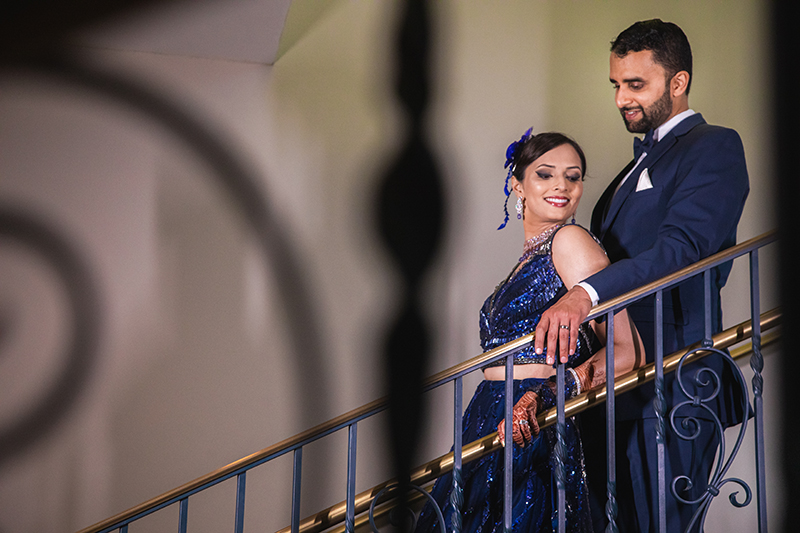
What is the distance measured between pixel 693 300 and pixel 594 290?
1.38ft

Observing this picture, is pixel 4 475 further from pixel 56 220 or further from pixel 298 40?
pixel 298 40

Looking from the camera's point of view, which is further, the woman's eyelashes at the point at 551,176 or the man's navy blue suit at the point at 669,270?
the woman's eyelashes at the point at 551,176

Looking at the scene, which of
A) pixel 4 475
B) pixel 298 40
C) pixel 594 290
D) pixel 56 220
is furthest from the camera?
pixel 298 40

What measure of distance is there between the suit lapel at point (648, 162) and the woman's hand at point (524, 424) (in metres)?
0.66

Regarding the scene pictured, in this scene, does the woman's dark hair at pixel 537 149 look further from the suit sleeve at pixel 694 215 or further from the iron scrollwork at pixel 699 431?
the iron scrollwork at pixel 699 431

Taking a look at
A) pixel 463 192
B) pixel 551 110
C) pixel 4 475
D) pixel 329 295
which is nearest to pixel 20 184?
pixel 4 475

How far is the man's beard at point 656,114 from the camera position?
1990 millimetres

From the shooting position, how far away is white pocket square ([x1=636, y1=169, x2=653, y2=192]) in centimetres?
190

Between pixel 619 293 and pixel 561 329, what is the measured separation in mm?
213

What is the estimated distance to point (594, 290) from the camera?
150 centimetres

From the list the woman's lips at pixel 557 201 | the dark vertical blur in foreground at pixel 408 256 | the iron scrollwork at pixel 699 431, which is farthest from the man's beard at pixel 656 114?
the dark vertical blur in foreground at pixel 408 256

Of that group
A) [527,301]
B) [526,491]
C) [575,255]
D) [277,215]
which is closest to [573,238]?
[575,255]

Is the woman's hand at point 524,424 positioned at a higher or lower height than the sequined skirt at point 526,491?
higher

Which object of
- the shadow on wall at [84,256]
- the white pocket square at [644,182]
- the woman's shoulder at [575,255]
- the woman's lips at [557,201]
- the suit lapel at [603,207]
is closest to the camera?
the woman's shoulder at [575,255]
